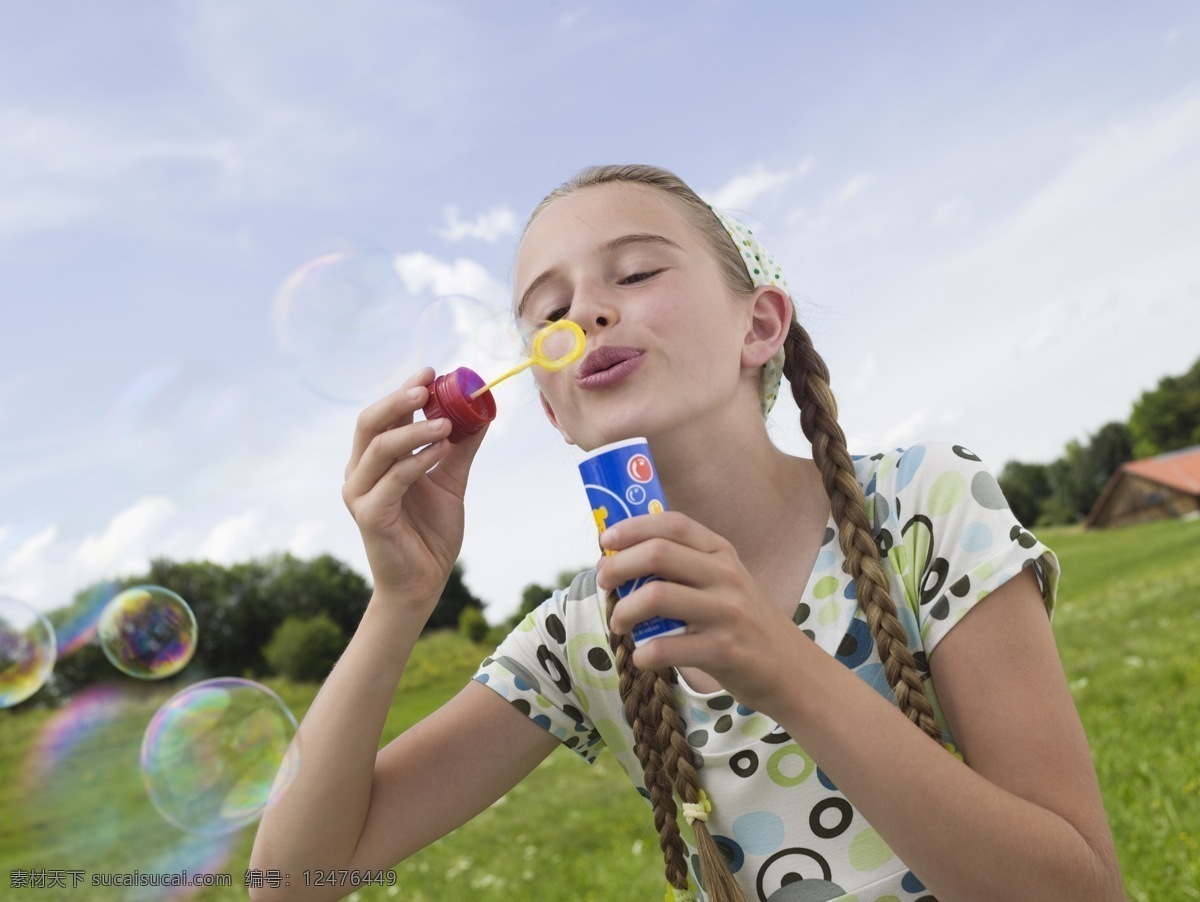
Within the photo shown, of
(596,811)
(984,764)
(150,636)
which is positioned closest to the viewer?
(984,764)

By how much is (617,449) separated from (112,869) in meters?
7.59

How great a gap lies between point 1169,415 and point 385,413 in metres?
58.6

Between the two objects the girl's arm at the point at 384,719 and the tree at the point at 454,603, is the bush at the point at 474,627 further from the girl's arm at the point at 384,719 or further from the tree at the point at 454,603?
the girl's arm at the point at 384,719

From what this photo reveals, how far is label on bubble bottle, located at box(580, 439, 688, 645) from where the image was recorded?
50.0 inches

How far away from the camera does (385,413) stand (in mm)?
1654

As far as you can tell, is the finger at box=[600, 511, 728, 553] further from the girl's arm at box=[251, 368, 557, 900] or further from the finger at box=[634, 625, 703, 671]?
the girl's arm at box=[251, 368, 557, 900]

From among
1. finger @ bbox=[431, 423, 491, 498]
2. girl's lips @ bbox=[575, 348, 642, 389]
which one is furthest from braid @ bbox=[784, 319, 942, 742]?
finger @ bbox=[431, 423, 491, 498]

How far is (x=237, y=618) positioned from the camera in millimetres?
18406

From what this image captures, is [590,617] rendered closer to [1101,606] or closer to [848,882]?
[848,882]

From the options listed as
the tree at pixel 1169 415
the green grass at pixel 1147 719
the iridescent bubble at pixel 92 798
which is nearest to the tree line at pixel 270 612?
the iridescent bubble at pixel 92 798

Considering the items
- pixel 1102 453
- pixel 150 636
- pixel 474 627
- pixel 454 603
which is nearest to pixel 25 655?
pixel 150 636

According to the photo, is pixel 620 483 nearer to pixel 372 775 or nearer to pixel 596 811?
pixel 372 775

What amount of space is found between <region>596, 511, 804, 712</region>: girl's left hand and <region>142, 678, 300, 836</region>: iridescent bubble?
141cm

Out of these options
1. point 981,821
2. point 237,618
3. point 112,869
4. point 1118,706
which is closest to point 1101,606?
point 1118,706
